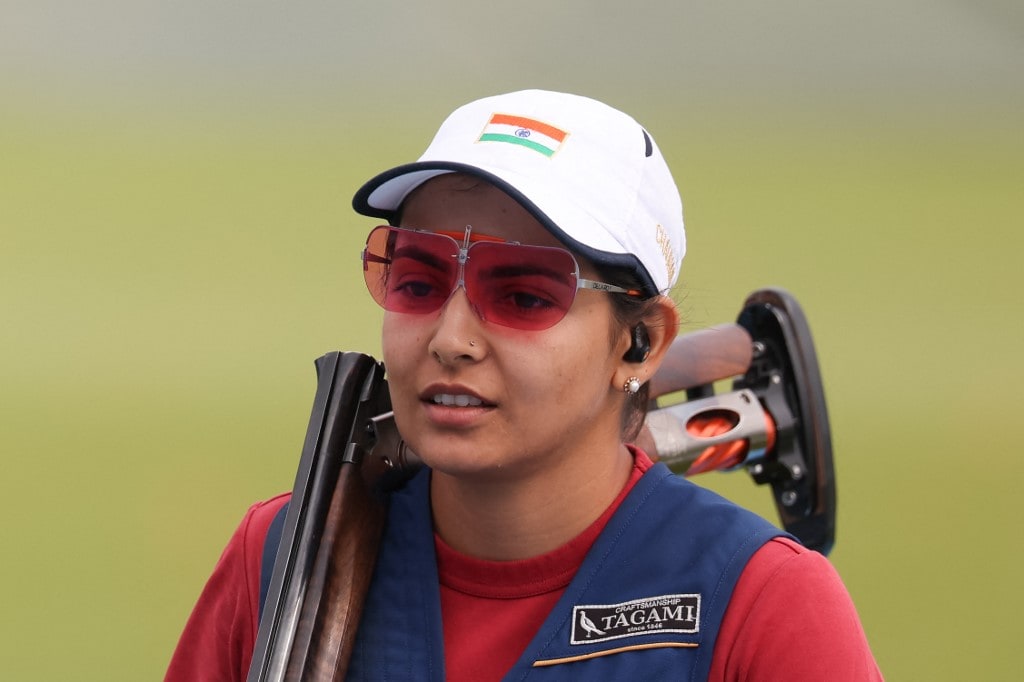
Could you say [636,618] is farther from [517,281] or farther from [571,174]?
[571,174]

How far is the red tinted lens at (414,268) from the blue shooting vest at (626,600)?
39cm

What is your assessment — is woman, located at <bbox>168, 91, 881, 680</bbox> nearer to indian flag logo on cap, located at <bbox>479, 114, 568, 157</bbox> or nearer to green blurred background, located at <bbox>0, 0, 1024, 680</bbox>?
indian flag logo on cap, located at <bbox>479, 114, 568, 157</bbox>

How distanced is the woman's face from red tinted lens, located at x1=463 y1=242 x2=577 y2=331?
0.07 feet

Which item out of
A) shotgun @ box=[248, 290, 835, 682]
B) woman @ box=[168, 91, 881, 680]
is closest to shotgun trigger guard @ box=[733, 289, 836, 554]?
shotgun @ box=[248, 290, 835, 682]

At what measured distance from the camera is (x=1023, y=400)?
9.17 meters

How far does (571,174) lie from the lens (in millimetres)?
2289

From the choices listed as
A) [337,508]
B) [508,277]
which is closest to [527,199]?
[508,277]

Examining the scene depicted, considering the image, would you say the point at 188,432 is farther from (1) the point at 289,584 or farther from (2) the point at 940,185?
(2) the point at 940,185

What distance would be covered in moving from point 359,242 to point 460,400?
808cm

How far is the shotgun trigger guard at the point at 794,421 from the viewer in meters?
3.53

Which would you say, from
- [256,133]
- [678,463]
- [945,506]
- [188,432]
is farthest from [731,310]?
[678,463]

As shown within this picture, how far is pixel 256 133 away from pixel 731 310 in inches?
202

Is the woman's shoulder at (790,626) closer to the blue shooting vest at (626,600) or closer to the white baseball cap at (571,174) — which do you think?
the blue shooting vest at (626,600)

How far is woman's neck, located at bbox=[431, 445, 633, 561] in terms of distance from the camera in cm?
236
